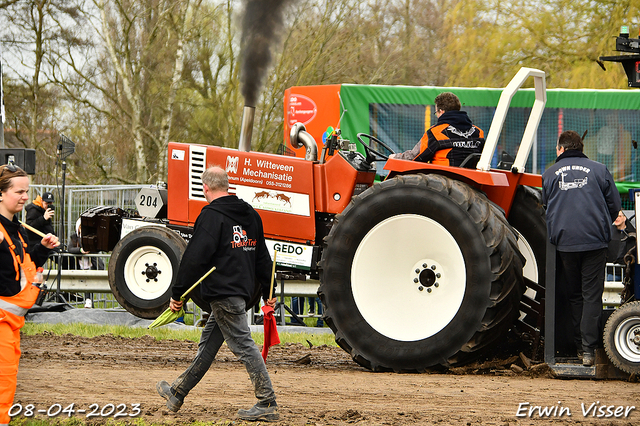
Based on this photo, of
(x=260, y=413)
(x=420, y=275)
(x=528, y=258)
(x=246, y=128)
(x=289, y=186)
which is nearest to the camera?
(x=260, y=413)

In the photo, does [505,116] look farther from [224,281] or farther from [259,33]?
[259,33]

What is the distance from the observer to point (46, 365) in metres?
6.66

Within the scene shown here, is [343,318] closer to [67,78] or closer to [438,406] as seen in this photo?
[438,406]

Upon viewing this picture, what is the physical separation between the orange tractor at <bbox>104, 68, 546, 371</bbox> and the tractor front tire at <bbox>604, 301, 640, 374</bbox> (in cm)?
67

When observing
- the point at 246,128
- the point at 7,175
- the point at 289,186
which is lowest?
the point at 289,186

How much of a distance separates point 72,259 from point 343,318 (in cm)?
691

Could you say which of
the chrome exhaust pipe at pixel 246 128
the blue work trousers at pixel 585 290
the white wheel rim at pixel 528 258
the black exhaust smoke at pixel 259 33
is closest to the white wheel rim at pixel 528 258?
the white wheel rim at pixel 528 258

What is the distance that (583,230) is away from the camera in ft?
19.4

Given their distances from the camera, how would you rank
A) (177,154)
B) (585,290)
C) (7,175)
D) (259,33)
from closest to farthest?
(7,175), (585,290), (177,154), (259,33)

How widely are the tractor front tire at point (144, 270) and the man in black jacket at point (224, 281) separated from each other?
159 inches

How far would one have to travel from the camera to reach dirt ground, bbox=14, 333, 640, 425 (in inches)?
182

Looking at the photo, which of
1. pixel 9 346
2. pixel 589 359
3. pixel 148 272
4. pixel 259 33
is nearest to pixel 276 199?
pixel 148 272

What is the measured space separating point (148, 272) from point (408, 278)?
3.86m

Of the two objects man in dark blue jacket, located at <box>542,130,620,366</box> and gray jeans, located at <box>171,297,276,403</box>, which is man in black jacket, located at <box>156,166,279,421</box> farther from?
man in dark blue jacket, located at <box>542,130,620,366</box>
